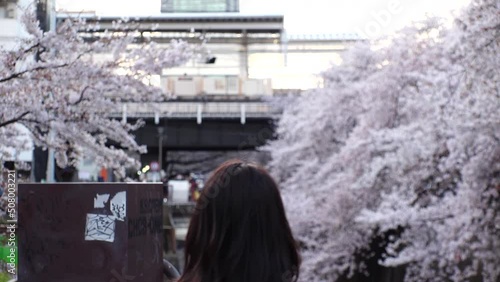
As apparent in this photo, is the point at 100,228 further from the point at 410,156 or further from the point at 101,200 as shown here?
the point at 410,156

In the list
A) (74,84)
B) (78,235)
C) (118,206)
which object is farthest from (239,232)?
(74,84)

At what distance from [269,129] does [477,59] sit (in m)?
18.4

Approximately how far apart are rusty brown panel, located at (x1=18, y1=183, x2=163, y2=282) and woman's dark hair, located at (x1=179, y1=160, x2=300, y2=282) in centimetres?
72

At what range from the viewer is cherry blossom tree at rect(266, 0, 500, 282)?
22.3 ft

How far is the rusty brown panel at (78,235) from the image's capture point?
283cm

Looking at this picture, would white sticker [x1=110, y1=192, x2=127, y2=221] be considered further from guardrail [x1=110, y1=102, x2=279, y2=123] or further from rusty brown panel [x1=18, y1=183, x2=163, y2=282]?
guardrail [x1=110, y1=102, x2=279, y2=123]

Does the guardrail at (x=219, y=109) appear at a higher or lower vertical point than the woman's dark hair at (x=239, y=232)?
higher

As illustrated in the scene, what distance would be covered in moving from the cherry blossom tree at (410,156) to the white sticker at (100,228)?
4456 mm

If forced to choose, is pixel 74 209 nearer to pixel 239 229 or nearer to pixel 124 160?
pixel 239 229

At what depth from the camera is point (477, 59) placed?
663 cm

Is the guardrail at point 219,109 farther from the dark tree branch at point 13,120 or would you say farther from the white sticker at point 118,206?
the white sticker at point 118,206

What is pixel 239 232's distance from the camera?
2.15m

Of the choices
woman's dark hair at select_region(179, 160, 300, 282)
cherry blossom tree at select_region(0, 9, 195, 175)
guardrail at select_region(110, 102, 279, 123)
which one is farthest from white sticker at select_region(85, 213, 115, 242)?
guardrail at select_region(110, 102, 279, 123)

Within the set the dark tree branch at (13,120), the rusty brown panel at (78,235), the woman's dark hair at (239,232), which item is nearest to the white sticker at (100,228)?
the rusty brown panel at (78,235)
